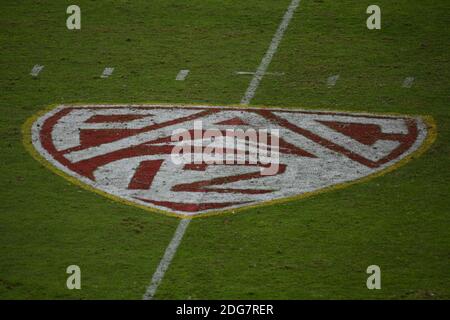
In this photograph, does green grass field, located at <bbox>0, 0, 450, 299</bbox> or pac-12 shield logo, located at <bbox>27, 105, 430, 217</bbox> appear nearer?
green grass field, located at <bbox>0, 0, 450, 299</bbox>

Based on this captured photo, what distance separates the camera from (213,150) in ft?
59.2

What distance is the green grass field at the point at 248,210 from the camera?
14188mm

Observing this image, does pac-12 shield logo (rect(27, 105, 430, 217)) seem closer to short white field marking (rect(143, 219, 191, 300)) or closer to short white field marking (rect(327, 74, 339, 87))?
short white field marking (rect(143, 219, 191, 300))

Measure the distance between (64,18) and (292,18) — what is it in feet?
16.8

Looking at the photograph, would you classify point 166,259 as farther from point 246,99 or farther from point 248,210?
point 246,99

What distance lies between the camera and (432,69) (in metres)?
21.4

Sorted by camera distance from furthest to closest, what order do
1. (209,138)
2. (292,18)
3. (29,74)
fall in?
(292,18) → (29,74) → (209,138)

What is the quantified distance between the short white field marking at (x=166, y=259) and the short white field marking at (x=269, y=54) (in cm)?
497

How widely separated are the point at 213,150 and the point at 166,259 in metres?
3.83

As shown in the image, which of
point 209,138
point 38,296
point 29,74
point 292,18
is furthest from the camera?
point 292,18

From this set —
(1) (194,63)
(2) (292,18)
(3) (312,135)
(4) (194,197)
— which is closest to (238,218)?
(4) (194,197)

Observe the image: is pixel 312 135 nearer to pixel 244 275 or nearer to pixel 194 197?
pixel 194 197

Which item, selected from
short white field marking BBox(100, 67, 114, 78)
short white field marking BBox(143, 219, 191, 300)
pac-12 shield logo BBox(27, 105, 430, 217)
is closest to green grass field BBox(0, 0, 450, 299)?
short white field marking BBox(143, 219, 191, 300)

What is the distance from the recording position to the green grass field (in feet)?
46.5
